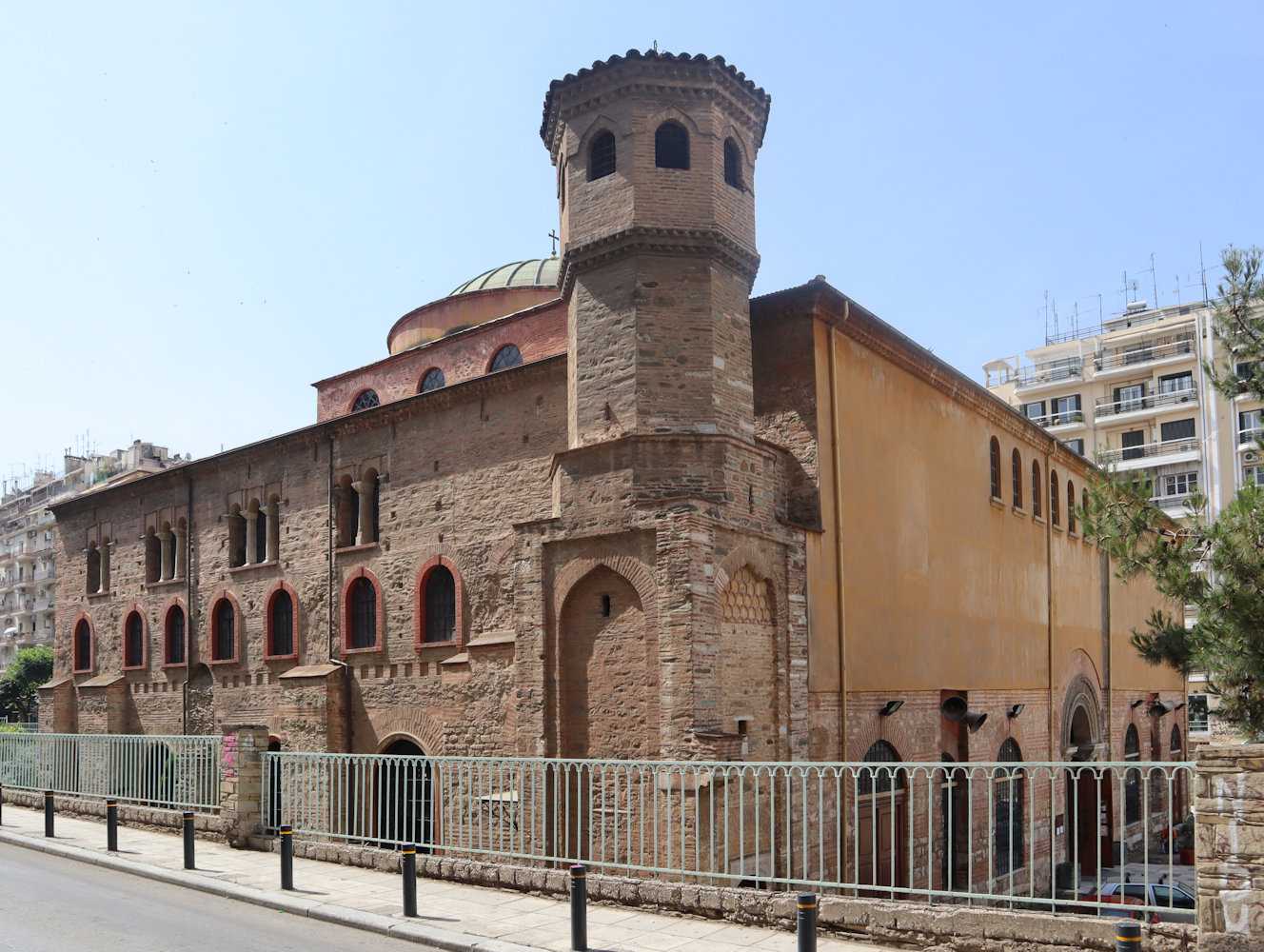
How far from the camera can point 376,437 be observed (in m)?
21.6

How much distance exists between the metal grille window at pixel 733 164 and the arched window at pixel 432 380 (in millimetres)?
10838

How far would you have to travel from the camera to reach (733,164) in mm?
16141

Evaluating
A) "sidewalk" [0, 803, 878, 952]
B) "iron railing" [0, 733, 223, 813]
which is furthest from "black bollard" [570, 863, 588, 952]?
"iron railing" [0, 733, 223, 813]

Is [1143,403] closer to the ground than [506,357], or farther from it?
farther from it

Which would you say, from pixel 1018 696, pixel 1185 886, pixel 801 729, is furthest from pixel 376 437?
pixel 1185 886

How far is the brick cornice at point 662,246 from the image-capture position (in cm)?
1505

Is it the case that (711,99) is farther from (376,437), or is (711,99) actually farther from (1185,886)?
(1185,886)

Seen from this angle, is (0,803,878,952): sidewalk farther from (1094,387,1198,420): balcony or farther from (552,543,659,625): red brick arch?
(1094,387,1198,420): balcony

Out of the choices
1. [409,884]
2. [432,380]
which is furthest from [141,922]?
[432,380]

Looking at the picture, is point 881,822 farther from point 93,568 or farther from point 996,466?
point 93,568

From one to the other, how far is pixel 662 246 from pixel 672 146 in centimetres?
166

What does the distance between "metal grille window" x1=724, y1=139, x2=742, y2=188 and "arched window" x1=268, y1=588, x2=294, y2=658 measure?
13.3m

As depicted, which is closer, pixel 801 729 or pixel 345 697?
pixel 801 729

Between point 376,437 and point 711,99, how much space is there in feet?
32.5
